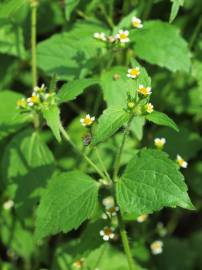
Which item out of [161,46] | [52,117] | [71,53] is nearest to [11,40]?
[71,53]

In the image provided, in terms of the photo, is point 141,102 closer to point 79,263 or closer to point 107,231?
point 107,231

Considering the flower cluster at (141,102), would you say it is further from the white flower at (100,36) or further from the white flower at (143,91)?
the white flower at (100,36)

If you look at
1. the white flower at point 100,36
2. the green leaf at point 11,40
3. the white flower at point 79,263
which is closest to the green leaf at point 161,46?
the white flower at point 100,36

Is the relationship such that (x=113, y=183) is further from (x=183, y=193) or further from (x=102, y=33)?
(x=102, y=33)

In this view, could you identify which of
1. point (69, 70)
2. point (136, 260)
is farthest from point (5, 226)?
point (69, 70)

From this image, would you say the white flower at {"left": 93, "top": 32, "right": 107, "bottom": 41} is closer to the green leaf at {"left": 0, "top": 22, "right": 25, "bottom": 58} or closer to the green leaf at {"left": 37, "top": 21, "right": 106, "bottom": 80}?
the green leaf at {"left": 37, "top": 21, "right": 106, "bottom": 80}

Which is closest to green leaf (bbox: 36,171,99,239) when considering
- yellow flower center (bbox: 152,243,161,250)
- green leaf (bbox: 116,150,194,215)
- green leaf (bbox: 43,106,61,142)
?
green leaf (bbox: 116,150,194,215)
